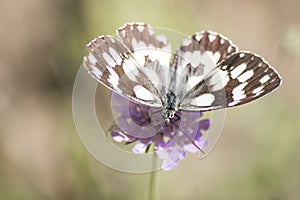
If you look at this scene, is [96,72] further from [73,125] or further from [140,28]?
[73,125]

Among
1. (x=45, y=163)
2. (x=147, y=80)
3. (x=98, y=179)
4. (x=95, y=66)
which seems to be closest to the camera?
(x=95, y=66)

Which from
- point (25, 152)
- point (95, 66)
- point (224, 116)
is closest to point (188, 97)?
point (95, 66)

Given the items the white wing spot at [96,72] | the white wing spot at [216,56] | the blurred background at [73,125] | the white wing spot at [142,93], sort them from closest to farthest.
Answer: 1. the white wing spot at [96,72]
2. the white wing spot at [142,93]
3. the white wing spot at [216,56]
4. the blurred background at [73,125]

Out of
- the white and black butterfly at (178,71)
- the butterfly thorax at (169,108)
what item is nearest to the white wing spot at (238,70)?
the white and black butterfly at (178,71)

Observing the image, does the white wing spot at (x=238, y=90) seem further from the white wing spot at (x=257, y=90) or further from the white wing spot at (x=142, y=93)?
the white wing spot at (x=142, y=93)

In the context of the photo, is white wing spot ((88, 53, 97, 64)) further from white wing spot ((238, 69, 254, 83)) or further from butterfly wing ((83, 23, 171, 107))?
white wing spot ((238, 69, 254, 83))

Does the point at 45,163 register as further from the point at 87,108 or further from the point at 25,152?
the point at 87,108

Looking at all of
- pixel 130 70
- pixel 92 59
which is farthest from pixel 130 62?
pixel 92 59
